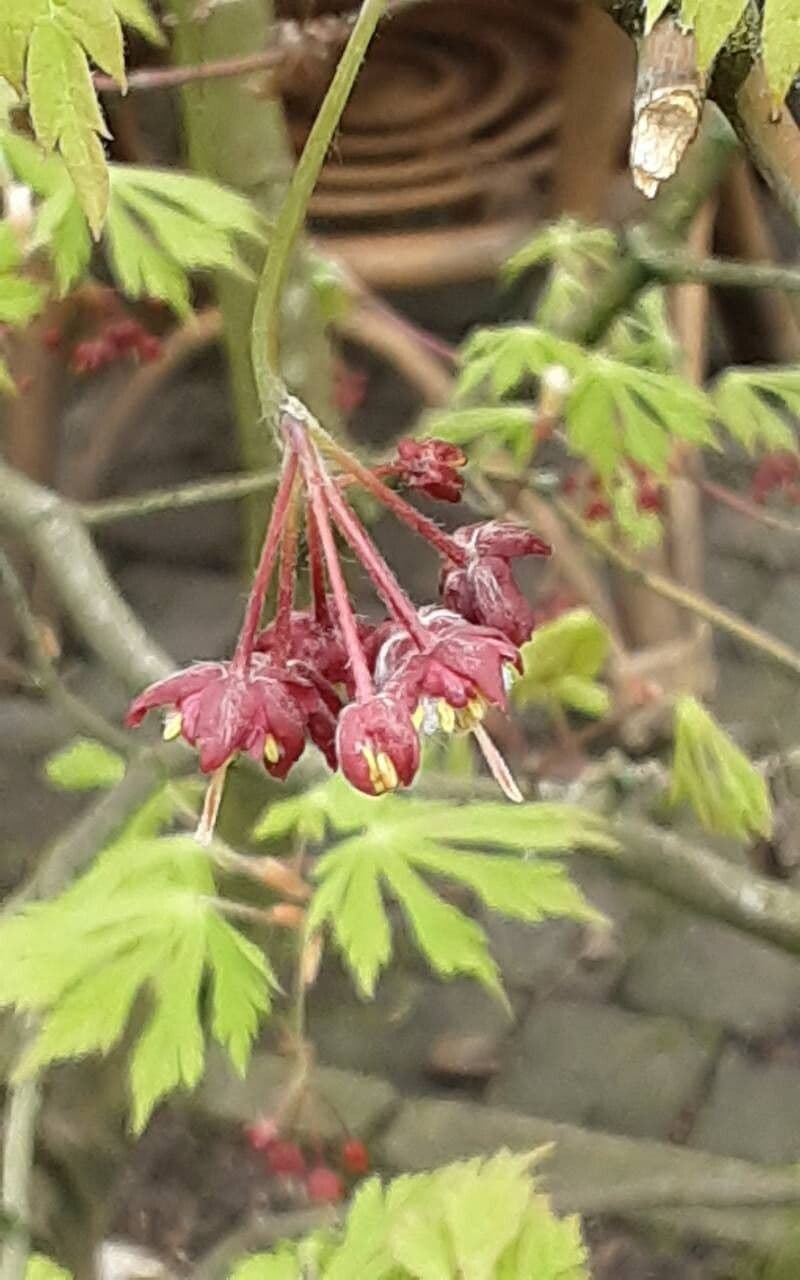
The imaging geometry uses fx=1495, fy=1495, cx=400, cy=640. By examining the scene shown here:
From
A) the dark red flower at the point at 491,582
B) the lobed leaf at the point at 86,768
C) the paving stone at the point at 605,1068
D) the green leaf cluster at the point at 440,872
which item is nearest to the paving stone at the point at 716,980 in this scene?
the paving stone at the point at 605,1068

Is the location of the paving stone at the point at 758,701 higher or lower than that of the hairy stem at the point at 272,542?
lower

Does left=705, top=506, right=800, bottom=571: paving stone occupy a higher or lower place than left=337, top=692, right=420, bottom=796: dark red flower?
lower

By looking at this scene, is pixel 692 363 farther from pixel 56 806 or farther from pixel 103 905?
pixel 103 905

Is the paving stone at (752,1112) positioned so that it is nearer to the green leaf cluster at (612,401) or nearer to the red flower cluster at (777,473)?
the red flower cluster at (777,473)

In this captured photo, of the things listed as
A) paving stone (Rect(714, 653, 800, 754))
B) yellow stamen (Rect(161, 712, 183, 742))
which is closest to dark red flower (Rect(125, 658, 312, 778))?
yellow stamen (Rect(161, 712, 183, 742))

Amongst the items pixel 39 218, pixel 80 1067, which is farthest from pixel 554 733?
pixel 39 218

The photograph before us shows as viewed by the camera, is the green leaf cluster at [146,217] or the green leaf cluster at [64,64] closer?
the green leaf cluster at [64,64]

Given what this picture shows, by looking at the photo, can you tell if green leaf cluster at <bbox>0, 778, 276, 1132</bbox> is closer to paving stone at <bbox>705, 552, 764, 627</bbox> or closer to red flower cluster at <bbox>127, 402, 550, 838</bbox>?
red flower cluster at <bbox>127, 402, 550, 838</bbox>

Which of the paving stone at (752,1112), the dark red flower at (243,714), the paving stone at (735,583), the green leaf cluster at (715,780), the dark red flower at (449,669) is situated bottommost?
the paving stone at (752,1112)
